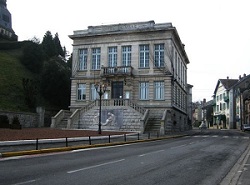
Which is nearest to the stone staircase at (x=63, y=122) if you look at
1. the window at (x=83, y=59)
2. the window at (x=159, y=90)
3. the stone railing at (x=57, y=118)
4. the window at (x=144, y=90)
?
the stone railing at (x=57, y=118)

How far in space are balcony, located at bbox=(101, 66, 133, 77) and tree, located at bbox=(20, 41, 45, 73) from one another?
17485 millimetres

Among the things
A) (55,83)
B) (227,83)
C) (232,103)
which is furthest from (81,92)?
(227,83)

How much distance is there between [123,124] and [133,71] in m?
9.39

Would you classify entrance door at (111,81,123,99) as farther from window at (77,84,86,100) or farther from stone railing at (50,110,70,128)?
stone railing at (50,110,70,128)

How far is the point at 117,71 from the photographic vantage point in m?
43.7

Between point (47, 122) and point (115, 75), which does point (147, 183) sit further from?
point (47, 122)

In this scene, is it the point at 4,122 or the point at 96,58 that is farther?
the point at 96,58

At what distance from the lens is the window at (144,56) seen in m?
44.5

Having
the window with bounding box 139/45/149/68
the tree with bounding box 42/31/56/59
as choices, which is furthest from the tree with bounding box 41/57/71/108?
the window with bounding box 139/45/149/68

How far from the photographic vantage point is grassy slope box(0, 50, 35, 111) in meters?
42.4

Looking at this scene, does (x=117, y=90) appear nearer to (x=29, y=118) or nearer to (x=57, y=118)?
(x=57, y=118)

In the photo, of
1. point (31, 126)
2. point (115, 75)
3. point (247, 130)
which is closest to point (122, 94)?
point (115, 75)

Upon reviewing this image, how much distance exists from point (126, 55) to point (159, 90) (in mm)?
7356

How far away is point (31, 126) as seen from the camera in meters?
41.3
